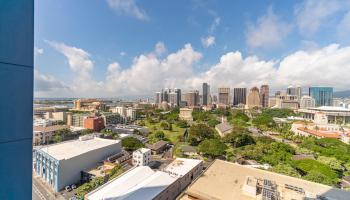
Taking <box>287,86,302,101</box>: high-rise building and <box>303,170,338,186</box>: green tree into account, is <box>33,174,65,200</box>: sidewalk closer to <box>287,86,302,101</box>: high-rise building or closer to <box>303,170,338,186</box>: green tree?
<box>303,170,338,186</box>: green tree

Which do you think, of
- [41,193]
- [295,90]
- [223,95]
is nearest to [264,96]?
[223,95]

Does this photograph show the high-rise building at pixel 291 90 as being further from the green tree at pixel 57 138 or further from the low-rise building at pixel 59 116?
the green tree at pixel 57 138

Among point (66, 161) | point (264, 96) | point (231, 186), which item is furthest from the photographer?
point (264, 96)

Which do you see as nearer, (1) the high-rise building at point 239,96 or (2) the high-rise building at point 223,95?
(1) the high-rise building at point 239,96

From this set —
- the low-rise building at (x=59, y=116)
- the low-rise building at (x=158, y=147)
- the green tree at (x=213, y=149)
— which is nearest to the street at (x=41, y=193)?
the low-rise building at (x=158, y=147)
